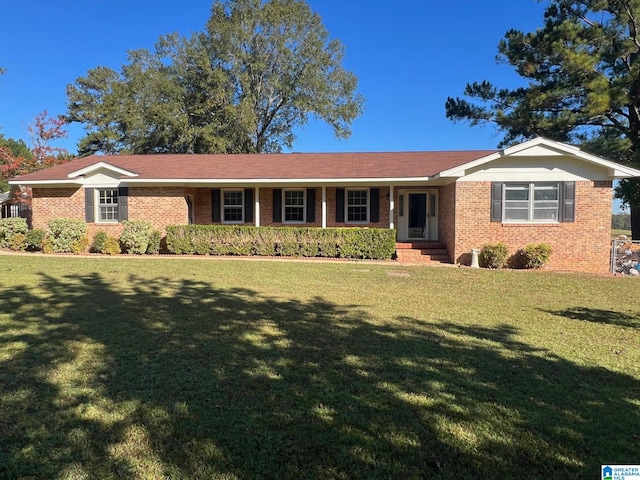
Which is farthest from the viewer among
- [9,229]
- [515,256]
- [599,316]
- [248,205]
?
[248,205]

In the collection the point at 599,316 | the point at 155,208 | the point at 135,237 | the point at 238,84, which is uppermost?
the point at 238,84

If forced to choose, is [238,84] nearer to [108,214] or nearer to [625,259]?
[108,214]

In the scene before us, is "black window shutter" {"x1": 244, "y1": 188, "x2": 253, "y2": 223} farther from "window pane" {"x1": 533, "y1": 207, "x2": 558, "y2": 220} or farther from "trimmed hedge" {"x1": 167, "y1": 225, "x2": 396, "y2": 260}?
"window pane" {"x1": 533, "y1": 207, "x2": 558, "y2": 220}

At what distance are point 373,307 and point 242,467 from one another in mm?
4680

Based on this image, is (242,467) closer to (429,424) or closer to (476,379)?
(429,424)

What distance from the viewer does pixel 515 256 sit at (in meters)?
13.2

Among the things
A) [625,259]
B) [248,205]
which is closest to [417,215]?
[248,205]

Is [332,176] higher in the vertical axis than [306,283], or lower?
higher

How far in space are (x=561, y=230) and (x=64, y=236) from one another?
54.8 feet

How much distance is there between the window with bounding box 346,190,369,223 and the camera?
16.7 meters

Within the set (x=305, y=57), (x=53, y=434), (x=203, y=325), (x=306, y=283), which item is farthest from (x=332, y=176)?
(x=305, y=57)

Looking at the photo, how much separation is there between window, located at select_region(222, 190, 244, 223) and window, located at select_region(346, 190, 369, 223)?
166 inches

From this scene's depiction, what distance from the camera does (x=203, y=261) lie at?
13.3 metres

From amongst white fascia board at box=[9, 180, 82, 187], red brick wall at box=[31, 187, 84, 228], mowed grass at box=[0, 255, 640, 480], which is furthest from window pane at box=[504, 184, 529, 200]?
red brick wall at box=[31, 187, 84, 228]
